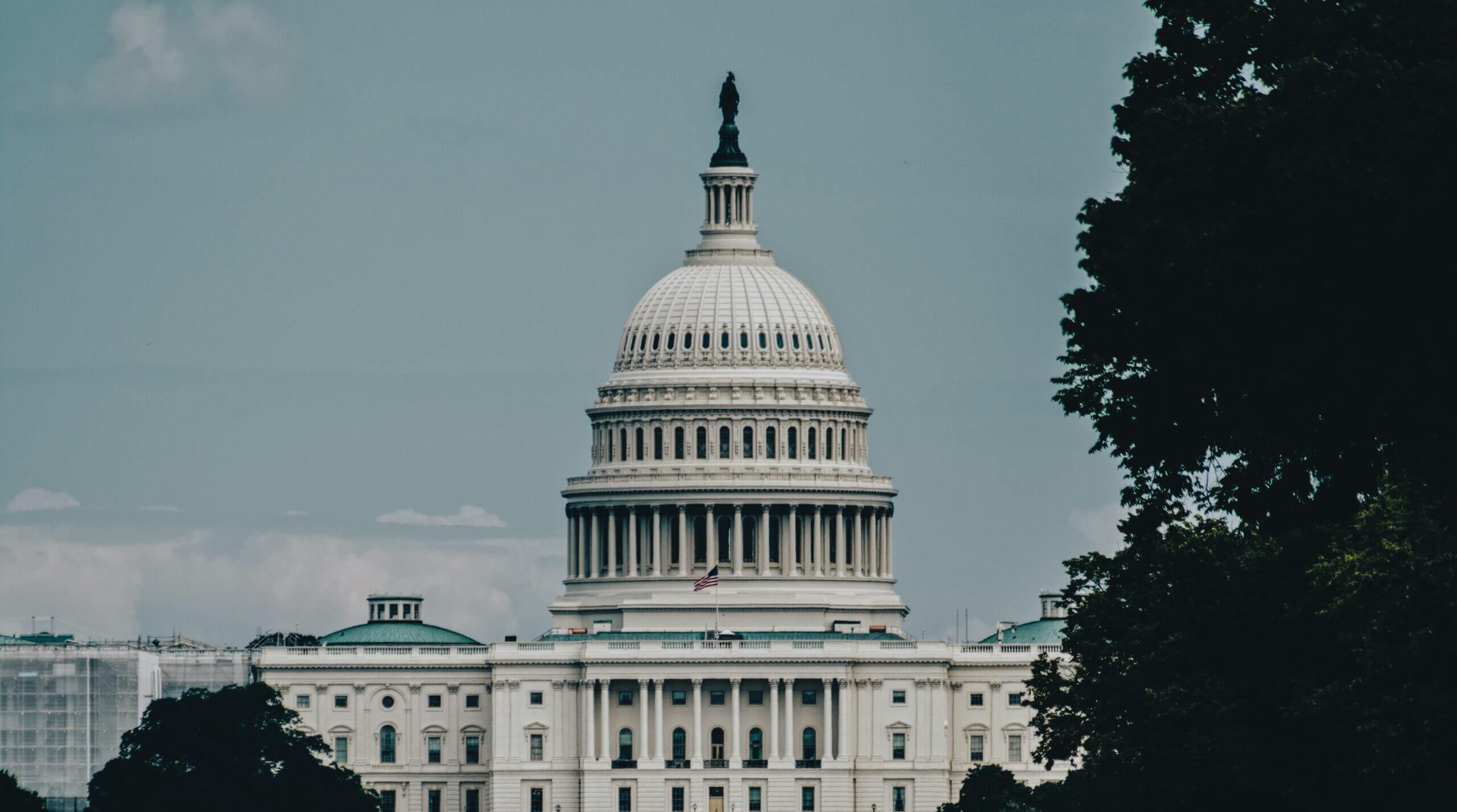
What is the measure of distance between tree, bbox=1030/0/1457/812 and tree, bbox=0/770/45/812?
65.3 metres

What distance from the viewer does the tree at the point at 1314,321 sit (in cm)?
8988

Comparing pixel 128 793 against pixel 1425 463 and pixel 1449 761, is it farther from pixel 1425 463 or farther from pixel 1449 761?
pixel 1425 463

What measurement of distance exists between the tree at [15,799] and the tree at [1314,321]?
65.3 m

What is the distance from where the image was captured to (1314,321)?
91.8 metres

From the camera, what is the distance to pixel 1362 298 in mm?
91438

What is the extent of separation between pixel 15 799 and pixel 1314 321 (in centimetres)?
8997

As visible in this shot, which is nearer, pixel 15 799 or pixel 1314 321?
pixel 1314 321

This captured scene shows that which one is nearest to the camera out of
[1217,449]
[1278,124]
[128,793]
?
[1278,124]

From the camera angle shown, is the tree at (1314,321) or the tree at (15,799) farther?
the tree at (15,799)

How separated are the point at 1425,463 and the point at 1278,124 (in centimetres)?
824

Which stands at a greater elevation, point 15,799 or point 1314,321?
point 1314,321

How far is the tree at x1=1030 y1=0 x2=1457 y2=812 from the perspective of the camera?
295 ft

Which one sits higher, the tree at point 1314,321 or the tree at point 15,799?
the tree at point 1314,321

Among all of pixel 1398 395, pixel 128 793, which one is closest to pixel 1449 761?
pixel 1398 395
